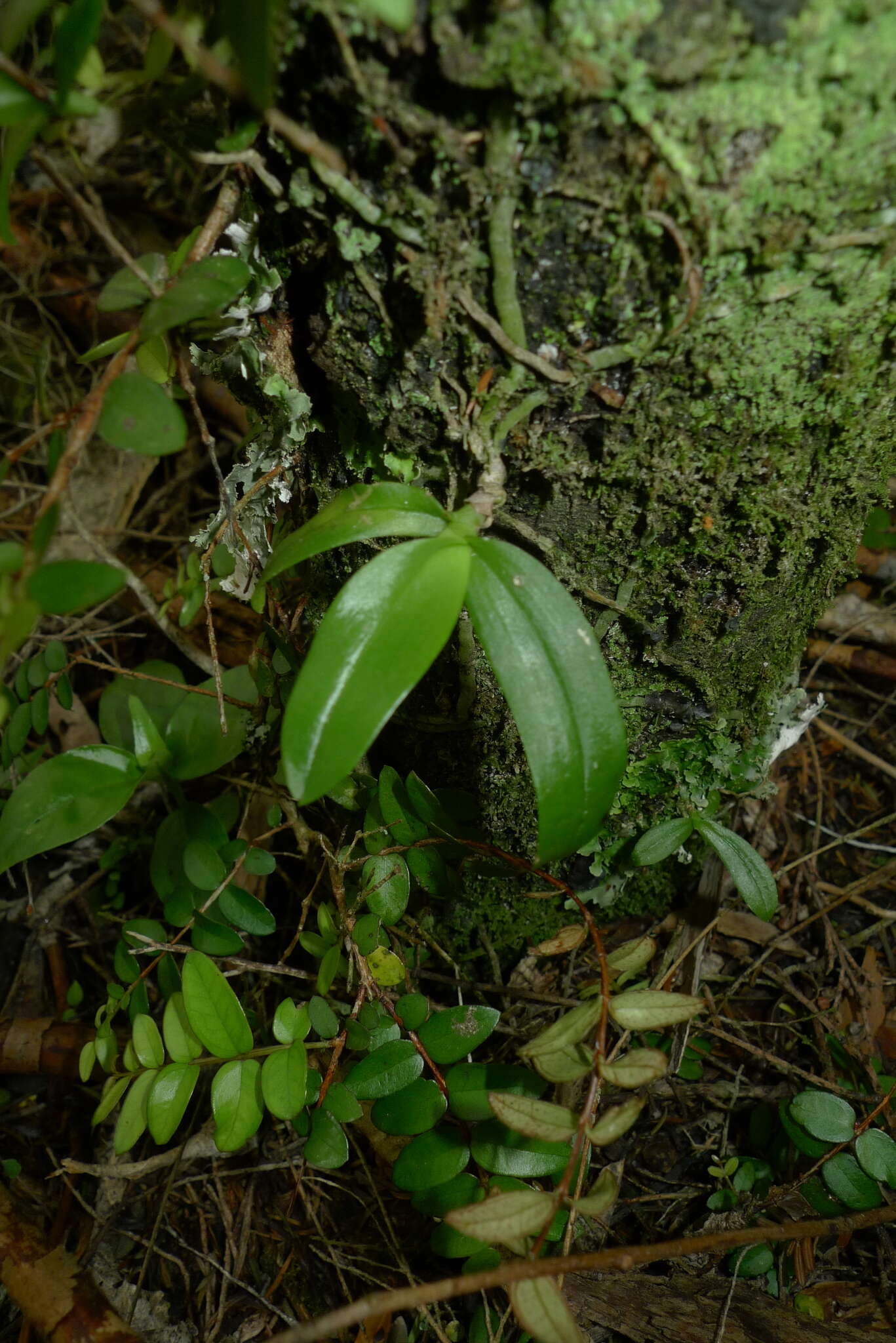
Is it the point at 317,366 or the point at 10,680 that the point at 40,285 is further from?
the point at 317,366

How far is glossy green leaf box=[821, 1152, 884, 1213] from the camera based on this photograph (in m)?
1.10

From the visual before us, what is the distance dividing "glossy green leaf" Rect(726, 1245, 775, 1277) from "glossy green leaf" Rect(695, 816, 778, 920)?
489mm

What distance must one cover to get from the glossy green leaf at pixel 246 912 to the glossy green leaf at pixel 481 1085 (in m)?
0.36

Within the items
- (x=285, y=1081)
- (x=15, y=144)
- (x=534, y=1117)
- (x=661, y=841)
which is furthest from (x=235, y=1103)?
(x=15, y=144)

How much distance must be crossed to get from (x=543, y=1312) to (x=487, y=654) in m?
0.56

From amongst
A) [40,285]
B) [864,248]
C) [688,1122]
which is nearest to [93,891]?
[688,1122]

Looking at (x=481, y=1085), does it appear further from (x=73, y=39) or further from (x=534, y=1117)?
(x=73, y=39)

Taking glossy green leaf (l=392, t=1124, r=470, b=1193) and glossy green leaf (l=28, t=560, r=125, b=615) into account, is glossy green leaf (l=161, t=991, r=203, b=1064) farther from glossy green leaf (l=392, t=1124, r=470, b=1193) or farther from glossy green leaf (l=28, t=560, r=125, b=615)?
glossy green leaf (l=28, t=560, r=125, b=615)

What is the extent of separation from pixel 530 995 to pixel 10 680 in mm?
1264

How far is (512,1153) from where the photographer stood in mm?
952

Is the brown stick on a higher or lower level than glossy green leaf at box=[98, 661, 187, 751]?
lower

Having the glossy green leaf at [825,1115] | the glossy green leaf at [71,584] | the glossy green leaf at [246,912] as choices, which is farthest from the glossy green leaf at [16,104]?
the glossy green leaf at [825,1115]

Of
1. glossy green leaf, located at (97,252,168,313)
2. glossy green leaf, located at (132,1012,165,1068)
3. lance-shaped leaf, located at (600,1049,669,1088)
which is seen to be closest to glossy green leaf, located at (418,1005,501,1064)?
lance-shaped leaf, located at (600,1049,669,1088)

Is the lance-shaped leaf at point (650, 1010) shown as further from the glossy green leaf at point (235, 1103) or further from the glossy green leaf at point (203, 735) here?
the glossy green leaf at point (203, 735)
